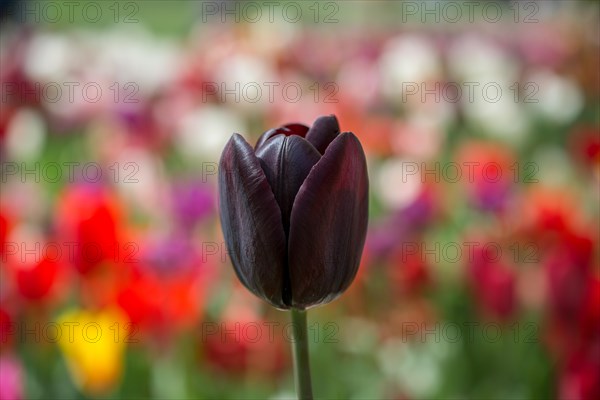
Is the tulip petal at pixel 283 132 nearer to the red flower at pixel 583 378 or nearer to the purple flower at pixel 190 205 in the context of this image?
the red flower at pixel 583 378

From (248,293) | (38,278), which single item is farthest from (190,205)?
(38,278)

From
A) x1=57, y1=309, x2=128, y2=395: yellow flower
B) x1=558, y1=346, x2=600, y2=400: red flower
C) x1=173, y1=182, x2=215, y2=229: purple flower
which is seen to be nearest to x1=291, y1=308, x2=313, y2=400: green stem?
x1=558, y1=346, x2=600, y2=400: red flower

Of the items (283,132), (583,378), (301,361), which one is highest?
(283,132)

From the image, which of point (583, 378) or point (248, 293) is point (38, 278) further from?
point (583, 378)

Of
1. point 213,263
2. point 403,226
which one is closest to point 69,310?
point 213,263

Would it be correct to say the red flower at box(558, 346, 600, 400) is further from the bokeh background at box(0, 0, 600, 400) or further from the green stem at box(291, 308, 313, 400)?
the green stem at box(291, 308, 313, 400)

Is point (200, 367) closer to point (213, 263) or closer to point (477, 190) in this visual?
point (213, 263)

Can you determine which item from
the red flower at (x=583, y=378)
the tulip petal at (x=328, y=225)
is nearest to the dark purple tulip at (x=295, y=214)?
the tulip petal at (x=328, y=225)
